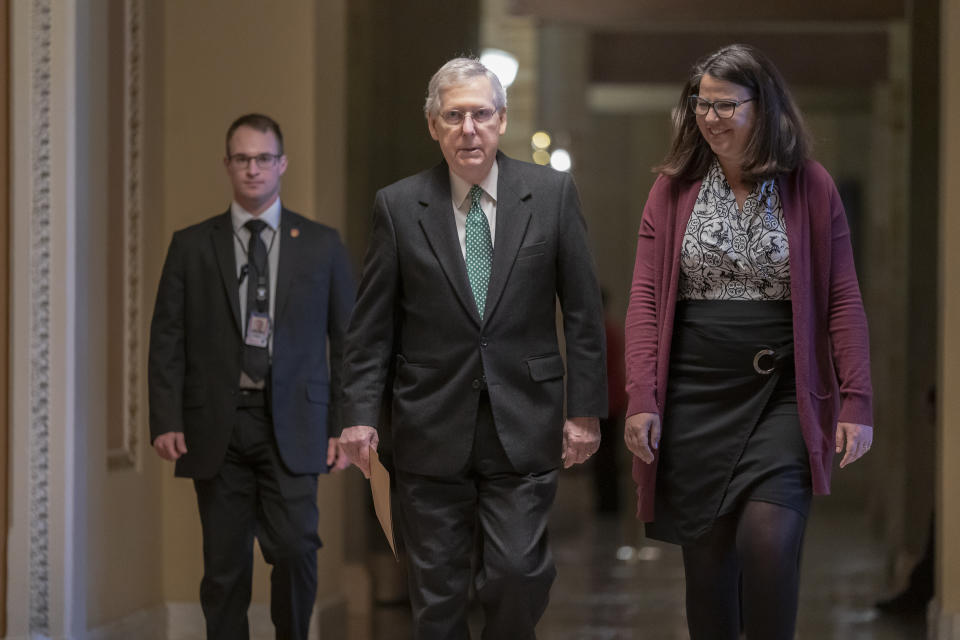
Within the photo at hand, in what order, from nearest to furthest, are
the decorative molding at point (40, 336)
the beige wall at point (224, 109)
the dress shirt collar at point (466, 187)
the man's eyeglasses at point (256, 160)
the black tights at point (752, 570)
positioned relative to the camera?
1. the black tights at point (752, 570)
2. the dress shirt collar at point (466, 187)
3. the man's eyeglasses at point (256, 160)
4. the decorative molding at point (40, 336)
5. the beige wall at point (224, 109)

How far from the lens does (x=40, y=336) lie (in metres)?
5.54

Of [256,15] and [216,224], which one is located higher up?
[256,15]

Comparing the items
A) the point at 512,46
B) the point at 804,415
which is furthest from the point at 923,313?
the point at 512,46

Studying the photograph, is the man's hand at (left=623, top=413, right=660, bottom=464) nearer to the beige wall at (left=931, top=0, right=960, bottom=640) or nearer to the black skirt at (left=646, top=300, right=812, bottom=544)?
the black skirt at (left=646, top=300, right=812, bottom=544)

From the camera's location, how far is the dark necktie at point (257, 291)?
5.21m

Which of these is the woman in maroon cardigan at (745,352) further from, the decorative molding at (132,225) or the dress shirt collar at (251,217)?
the decorative molding at (132,225)

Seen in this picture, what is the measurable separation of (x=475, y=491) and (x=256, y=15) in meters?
2.99

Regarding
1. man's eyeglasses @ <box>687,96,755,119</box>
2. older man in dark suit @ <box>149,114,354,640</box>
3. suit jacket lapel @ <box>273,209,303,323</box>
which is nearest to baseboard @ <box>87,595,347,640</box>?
older man in dark suit @ <box>149,114,354,640</box>

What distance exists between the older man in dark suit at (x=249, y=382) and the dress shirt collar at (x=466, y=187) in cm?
115

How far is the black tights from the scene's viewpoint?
155 inches

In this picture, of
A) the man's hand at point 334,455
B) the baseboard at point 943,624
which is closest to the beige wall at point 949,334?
the baseboard at point 943,624

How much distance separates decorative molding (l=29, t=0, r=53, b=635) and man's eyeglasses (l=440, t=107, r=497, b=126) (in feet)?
6.56

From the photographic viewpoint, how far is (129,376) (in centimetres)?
629

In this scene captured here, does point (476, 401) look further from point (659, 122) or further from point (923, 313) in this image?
point (659, 122)
